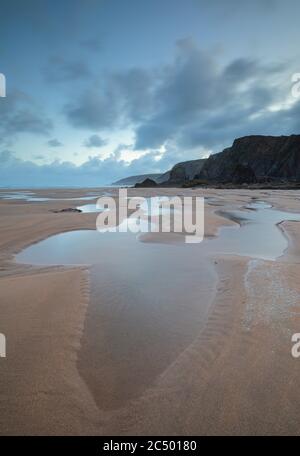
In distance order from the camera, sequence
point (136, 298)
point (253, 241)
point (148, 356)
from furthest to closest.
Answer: point (253, 241) < point (136, 298) < point (148, 356)

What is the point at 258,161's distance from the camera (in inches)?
4604

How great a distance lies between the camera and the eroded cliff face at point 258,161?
96669 mm

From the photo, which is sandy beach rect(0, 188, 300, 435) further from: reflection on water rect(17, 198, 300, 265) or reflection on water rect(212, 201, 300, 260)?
reflection on water rect(212, 201, 300, 260)

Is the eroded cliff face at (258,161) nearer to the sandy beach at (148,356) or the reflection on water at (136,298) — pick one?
the reflection on water at (136,298)

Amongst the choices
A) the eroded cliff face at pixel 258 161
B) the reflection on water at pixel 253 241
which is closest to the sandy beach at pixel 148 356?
the reflection on water at pixel 253 241

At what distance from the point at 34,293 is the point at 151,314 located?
1957 millimetres

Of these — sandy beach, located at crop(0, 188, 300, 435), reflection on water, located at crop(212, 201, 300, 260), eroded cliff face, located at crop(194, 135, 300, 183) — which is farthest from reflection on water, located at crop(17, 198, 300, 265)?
eroded cliff face, located at crop(194, 135, 300, 183)

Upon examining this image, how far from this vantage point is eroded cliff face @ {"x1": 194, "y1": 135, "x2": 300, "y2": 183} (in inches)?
3806

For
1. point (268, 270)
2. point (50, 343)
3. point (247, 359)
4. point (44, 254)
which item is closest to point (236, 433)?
point (247, 359)

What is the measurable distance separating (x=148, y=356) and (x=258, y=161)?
127493mm

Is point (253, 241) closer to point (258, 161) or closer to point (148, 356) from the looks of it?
point (148, 356)

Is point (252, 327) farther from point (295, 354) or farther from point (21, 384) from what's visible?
point (21, 384)

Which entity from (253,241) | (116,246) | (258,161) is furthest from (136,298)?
(258,161)

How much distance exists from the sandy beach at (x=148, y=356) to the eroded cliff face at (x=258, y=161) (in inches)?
3707
